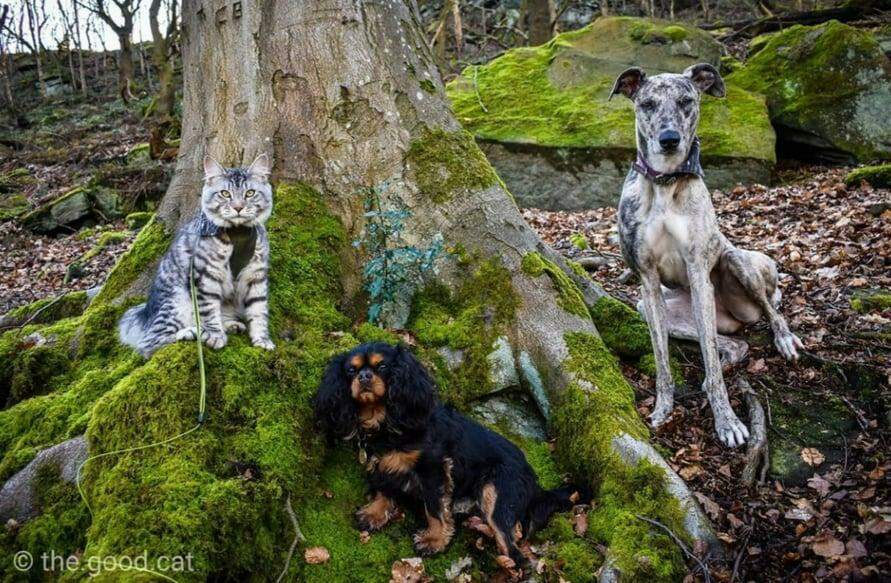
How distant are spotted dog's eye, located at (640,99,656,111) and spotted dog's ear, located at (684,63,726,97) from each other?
455mm

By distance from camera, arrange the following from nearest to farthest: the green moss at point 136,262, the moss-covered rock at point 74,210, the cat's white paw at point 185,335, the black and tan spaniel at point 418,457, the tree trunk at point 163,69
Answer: the black and tan spaniel at point 418,457, the cat's white paw at point 185,335, the green moss at point 136,262, the moss-covered rock at point 74,210, the tree trunk at point 163,69

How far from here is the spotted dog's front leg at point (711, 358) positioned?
13.3ft

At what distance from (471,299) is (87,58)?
36312 mm

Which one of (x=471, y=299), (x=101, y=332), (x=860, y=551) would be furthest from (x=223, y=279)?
(x=860, y=551)

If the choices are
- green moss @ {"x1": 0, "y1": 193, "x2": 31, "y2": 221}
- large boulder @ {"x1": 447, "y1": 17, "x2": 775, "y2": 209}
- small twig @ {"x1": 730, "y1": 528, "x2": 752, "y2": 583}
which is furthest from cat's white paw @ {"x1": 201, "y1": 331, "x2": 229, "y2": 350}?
green moss @ {"x1": 0, "y1": 193, "x2": 31, "y2": 221}

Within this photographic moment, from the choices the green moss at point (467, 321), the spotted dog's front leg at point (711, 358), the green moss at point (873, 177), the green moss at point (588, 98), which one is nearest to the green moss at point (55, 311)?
the green moss at point (467, 321)

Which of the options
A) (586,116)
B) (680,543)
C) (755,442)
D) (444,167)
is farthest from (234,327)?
(586,116)

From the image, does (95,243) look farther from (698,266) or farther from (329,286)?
(698,266)

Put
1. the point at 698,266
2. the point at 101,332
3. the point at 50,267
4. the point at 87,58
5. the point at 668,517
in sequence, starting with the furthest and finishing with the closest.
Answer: the point at 87,58 < the point at 50,267 < the point at 101,332 < the point at 698,266 < the point at 668,517

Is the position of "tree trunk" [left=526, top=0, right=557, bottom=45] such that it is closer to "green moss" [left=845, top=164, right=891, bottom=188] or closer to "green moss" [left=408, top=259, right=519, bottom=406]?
"green moss" [left=845, top=164, right=891, bottom=188]

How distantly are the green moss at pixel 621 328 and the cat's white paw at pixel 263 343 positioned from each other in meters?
2.70

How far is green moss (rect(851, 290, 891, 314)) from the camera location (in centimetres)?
522

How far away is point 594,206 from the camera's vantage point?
32.8 ft

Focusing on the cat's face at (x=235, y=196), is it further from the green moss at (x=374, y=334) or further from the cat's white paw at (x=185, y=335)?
the green moss at (x=374, y=334)
